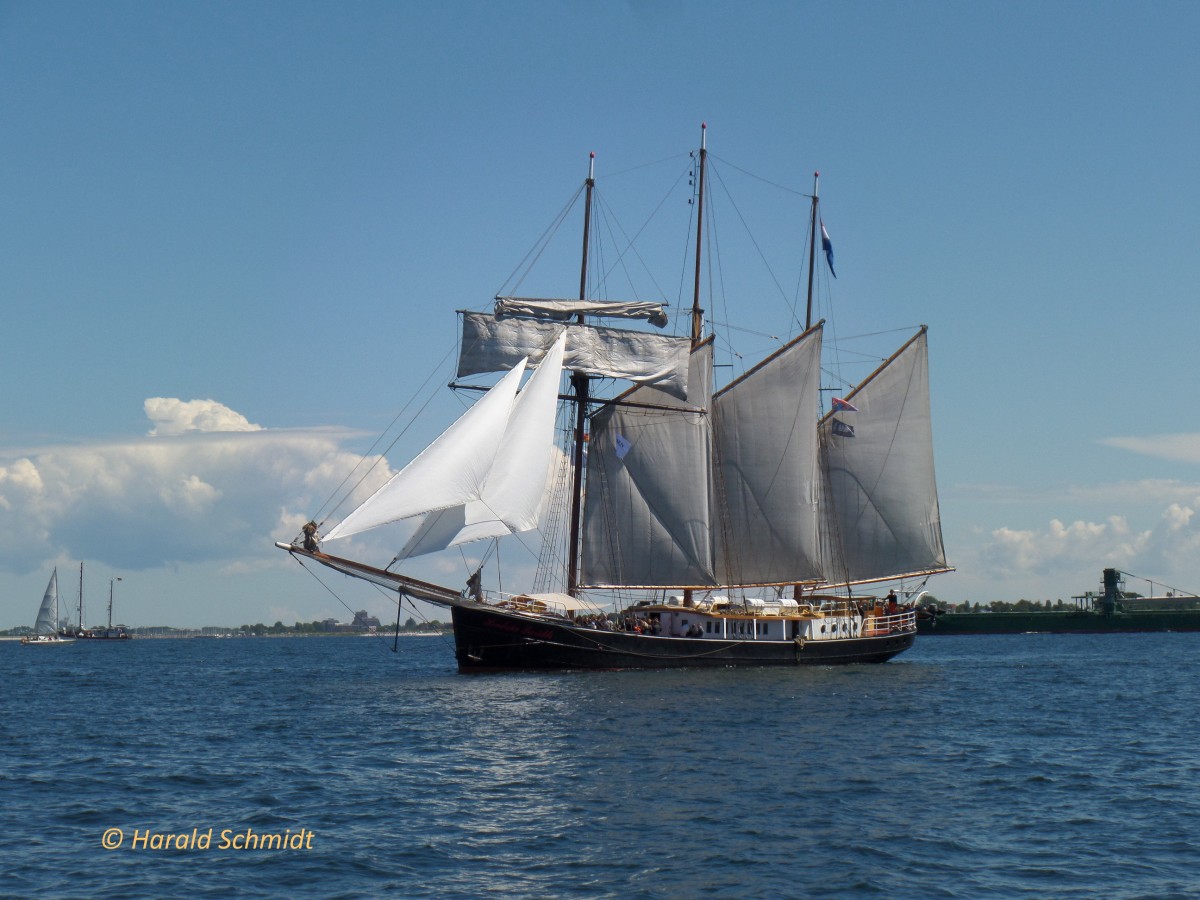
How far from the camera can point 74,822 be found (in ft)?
86.0

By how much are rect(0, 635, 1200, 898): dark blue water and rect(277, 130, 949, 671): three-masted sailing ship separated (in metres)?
6.73

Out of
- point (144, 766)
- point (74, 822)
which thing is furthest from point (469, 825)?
point (144, 766)

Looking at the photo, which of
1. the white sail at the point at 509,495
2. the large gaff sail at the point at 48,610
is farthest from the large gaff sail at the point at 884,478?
the large gaff sail at the point at 48,610

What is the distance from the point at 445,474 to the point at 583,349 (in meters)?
14.4

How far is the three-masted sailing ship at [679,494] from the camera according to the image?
54.9 m

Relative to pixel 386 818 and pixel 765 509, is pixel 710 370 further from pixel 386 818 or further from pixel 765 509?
pixel 386 818

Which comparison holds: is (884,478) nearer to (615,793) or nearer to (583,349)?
(583,349)

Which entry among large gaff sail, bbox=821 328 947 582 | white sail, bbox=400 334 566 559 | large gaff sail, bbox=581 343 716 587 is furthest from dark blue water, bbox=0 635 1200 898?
large gaff sail, bbox=821 328 947 582

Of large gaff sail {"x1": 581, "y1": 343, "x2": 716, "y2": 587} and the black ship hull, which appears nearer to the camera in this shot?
the black ship hull

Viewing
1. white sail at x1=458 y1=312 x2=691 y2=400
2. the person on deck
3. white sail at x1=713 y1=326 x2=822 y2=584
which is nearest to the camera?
the person on deck

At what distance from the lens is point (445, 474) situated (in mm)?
51562

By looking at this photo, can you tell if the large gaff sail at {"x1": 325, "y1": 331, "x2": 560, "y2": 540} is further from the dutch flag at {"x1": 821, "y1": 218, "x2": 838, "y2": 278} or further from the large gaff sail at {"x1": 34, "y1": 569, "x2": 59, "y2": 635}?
the large gaff sail at {"x1": 34, "y1": 569, "x2": 59, "y2": 635}

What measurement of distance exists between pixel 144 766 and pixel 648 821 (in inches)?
613

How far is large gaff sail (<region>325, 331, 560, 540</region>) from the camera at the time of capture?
164ft
